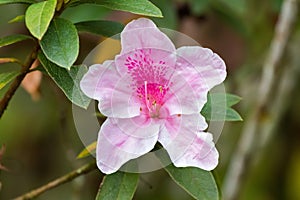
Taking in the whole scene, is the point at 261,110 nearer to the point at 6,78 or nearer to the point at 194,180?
the point at 194,180

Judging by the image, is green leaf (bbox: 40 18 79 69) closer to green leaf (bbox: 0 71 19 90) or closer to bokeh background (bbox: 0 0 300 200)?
green leaf (bbox: 0 71 19 90)

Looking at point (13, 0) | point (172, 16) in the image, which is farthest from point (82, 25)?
point (172, 16)

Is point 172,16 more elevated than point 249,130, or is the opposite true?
point 172,16

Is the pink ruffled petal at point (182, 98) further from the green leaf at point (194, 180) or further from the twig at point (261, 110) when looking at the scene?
the twig at point (261, 110)

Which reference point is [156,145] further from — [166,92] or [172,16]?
[172,16]

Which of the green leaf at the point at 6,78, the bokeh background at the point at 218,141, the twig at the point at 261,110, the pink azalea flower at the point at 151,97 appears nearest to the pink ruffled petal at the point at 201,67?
the pink azalea flower at the point at 151,97

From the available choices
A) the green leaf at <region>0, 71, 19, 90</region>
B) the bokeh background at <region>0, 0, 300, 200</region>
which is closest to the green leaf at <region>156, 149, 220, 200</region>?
the green leaf at <region>0, 71, 19, 90</region>
